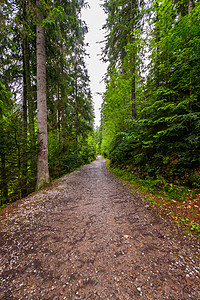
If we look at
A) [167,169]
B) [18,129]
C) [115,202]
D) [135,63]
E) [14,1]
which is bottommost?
[115,202]

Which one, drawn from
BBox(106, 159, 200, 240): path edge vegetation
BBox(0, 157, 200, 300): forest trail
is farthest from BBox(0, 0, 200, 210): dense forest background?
BBox(0, 157, 200, 300): forest trail

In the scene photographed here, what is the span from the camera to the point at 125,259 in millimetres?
1823

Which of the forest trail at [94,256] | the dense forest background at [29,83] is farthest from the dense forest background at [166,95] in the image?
the dense forest background at [29,83]

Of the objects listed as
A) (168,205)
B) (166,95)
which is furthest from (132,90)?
(168,205)

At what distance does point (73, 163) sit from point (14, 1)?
10607 mm

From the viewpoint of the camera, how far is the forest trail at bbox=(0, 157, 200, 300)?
4.60ft

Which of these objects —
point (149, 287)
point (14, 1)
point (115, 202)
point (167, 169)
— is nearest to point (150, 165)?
point (167, 169)

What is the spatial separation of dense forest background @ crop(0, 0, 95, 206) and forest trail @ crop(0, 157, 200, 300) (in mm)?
2302

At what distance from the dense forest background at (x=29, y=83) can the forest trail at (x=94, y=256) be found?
2302 millimetres

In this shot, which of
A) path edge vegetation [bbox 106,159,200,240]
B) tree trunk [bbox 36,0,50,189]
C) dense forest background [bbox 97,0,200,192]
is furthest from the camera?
tree trunk [bbox 36,0,50,189]

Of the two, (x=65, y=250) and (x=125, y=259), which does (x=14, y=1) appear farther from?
(x=125, y=259)

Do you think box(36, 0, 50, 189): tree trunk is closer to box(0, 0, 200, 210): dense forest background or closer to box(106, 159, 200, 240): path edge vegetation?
box(0, 0, 200, 210): dense forest background

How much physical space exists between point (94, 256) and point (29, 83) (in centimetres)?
835

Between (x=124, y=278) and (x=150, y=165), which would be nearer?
(x=124, y=278)
